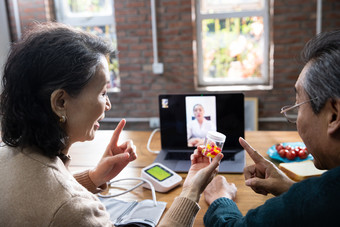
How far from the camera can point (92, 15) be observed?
3.65 m

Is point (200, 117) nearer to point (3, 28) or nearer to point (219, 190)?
point (219, 190)

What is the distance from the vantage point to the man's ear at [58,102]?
835mm

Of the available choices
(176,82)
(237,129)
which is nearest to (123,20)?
(176,82)

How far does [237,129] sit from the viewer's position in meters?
1.57

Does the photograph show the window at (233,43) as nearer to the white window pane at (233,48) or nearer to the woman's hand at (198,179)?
the white window pane at (233,48)

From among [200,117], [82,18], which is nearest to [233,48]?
[82,18]

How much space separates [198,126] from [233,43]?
2114 millimetres

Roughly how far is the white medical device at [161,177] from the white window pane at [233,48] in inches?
90.8

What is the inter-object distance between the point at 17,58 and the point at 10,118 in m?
0.17

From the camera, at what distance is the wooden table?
3.89ft

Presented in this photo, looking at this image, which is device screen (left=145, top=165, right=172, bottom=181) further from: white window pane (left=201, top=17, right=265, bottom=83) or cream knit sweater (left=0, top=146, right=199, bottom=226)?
white window pane (left=201, top=17, right=265, bottom=83)

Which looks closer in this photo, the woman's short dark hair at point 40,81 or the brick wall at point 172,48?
the woman's short dark hair at point 40,81

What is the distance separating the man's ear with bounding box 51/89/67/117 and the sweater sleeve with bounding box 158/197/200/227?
1.40ft

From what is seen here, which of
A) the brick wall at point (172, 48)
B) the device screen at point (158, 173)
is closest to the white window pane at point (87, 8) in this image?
the brick wall at point (172, 48)
